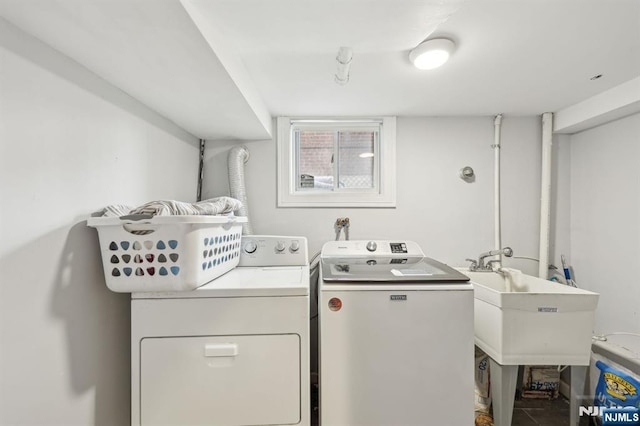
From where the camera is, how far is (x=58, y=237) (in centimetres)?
86

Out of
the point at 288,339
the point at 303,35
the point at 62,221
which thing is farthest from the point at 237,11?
the point at 288,339

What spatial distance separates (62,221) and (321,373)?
1.15 m

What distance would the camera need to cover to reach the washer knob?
1.56m

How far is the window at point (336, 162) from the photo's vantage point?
1973mm

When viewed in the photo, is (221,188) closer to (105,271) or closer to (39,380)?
(105,271)

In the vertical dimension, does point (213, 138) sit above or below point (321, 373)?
above

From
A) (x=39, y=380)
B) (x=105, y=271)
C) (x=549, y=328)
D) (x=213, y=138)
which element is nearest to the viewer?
(x=39, y=380)

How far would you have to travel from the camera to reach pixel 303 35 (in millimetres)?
1044

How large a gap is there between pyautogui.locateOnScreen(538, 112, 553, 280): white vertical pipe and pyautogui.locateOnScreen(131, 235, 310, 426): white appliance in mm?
1907

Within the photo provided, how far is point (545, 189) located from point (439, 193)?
75cm

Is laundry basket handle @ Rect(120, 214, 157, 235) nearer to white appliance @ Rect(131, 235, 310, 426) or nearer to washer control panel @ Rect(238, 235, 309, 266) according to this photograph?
white appliance @ Rect(131, 235, 310, 426)

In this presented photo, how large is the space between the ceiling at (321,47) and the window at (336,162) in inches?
14.7

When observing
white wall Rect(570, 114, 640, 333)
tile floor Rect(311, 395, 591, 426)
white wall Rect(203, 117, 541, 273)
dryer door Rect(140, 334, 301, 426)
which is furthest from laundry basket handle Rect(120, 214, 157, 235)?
white wall Rect(570, 114, 640, 333)

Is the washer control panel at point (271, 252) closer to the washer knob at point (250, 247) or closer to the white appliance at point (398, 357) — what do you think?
the washer knob at point (250, 247)
